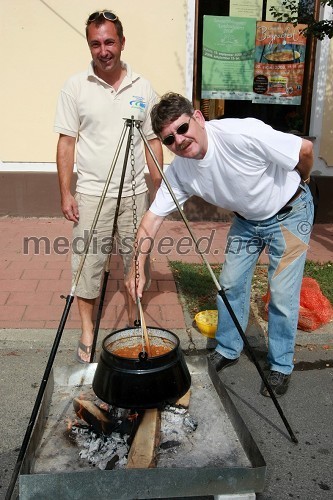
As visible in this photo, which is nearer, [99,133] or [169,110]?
[169,110]

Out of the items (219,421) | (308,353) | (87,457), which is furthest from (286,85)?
(87,457)

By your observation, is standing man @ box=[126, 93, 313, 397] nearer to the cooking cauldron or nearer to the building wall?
the cooking cauldron

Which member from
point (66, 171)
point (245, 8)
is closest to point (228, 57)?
point (245, 8)

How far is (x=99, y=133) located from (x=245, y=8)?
15.1ft

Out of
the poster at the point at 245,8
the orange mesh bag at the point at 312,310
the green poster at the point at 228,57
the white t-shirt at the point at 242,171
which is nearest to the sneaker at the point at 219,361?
the orange mesh bag at the point at 312,310

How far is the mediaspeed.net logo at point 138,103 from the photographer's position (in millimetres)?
3371

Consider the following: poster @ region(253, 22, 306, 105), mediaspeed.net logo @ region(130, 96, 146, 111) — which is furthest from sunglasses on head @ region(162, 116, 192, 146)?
poster @ region(253, 22, 306, 105)

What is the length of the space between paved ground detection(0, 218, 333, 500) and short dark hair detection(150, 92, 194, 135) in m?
1.83

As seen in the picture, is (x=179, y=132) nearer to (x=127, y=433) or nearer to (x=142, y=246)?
(x=142, y=246)

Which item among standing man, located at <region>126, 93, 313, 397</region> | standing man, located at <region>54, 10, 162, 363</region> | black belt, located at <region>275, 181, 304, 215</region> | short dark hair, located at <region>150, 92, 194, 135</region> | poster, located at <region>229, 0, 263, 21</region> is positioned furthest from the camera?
poster, located at <region>229, 0, 263, 21</region>

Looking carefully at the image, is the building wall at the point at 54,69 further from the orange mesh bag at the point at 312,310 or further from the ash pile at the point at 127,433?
the ash pile at the point at 127,433

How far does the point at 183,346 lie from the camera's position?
3.98m

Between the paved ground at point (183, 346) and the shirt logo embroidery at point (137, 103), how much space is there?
1777 mm

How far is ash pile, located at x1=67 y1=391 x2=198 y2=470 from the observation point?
2332 mm
